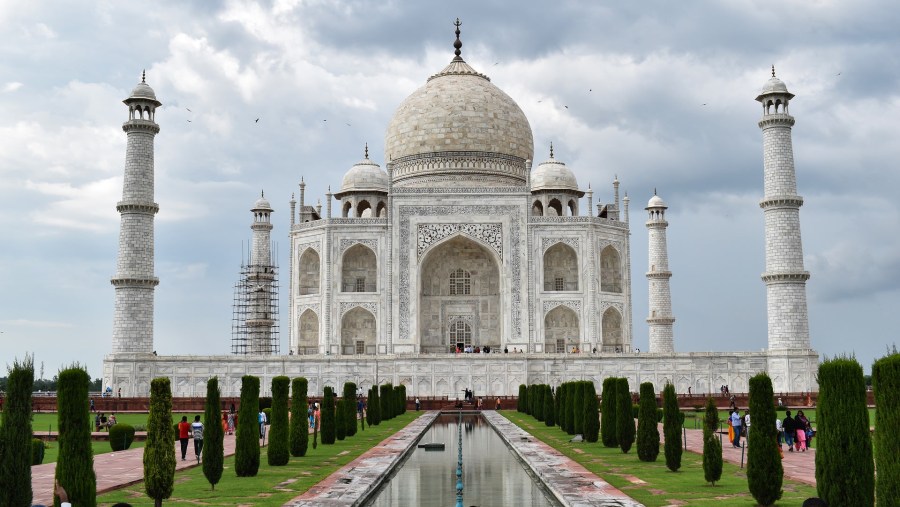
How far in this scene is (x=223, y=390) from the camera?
28984 mm

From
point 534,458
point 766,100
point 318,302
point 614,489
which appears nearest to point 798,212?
point 766,100

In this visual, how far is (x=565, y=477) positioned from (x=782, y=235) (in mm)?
18921

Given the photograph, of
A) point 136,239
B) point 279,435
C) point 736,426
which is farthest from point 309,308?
point 279,435

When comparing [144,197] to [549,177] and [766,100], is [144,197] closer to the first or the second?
[549,177]

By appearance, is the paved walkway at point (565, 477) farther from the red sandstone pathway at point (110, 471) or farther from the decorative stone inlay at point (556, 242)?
the decorative stone inlay at point (556, 242)

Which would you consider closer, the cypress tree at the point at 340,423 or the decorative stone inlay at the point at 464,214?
the cypress tree at the point at 340,423

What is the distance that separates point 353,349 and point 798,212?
14902 millimetres

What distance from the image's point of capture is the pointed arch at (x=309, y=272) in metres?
34.6

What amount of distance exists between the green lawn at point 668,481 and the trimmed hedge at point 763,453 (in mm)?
232

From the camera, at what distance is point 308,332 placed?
34.5 meters

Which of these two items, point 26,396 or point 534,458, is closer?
point 26,396

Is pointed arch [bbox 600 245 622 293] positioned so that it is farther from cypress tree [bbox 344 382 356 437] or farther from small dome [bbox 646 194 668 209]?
cypress tree [bbox 344 382 356 437]

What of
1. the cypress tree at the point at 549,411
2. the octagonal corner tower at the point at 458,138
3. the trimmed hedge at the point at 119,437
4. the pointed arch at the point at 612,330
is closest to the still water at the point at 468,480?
the cypress tree at the point at 549,411

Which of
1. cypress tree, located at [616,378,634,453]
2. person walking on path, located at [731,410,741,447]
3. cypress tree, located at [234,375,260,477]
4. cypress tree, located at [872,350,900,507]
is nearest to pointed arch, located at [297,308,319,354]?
person walking on path, located at [731,410,741,447]
